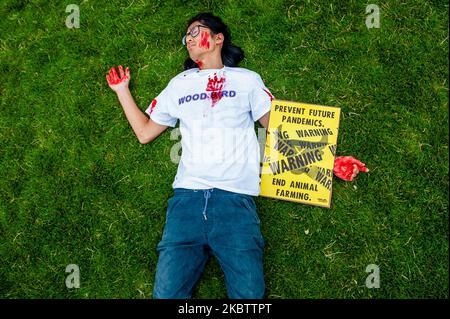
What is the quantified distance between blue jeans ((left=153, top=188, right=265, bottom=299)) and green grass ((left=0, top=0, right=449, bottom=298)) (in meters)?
0.42

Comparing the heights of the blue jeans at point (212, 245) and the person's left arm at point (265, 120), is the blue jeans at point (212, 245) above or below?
below

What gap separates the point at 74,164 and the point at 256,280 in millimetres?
2176

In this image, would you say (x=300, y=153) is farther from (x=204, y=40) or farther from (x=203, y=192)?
(x=204, y=40)

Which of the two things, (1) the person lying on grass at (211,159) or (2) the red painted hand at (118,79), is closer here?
(1) the person lying on grass at (211,159)

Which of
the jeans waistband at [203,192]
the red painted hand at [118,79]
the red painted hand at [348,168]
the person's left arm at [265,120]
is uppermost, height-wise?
the red painted hand at [118,79]

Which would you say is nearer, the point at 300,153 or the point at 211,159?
the point at 211,159

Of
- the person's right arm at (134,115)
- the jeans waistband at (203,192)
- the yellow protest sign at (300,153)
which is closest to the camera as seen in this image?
the jeans waistband at (203,192)

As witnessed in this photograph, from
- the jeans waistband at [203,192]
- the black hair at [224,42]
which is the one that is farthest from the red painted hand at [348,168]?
the black hair at [224,42]

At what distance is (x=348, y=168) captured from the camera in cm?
359

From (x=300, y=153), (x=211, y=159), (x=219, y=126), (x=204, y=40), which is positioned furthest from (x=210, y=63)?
(x=300, y=153)

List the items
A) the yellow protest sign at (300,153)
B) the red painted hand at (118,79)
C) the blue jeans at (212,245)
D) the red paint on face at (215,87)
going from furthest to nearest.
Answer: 1. the red painted hand at (118,79)
2. the yellow protest sign at (300,153)
3. the red paint on face at (215,87)
4. the blue jeans at (212,245)

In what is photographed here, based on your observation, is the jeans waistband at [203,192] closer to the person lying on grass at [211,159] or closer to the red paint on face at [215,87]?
the person lying on grass at [211,159]

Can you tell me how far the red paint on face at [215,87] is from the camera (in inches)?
137

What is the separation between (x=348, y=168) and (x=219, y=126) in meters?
1.27
